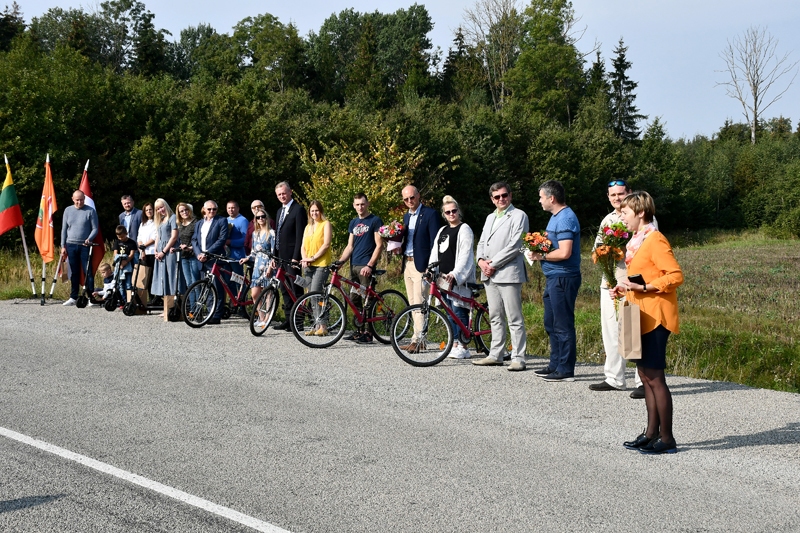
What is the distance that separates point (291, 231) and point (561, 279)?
16.6 ft

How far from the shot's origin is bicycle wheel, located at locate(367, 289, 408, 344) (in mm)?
11211

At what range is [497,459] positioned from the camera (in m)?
5.95

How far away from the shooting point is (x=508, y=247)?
9.44 metres

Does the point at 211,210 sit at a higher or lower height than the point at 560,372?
higher

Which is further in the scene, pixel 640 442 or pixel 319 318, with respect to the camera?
pixel 319 318

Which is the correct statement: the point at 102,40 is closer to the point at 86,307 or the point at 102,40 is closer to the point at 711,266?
the point at 711,266

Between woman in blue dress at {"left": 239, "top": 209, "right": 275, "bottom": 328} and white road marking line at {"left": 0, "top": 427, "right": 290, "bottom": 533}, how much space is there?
6.45 m

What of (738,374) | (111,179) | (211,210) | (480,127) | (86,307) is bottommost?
(738,374)

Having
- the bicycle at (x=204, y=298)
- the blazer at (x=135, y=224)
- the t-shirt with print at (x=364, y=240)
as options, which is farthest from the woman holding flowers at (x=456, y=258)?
the blazer at (x=135, y=224)

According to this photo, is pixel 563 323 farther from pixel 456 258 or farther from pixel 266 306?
pixel 266 306

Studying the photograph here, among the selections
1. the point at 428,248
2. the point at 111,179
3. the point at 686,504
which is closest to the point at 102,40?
the point at 111,179

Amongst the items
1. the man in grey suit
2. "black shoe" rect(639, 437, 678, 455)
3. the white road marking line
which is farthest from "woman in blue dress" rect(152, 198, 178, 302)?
"black shoe" rect(639, 437, 678, 455)

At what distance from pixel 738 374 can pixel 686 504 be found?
273 inches

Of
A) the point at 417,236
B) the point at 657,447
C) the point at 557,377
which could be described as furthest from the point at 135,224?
the point at 657,447
